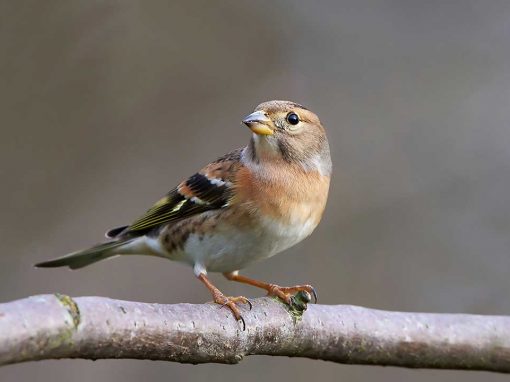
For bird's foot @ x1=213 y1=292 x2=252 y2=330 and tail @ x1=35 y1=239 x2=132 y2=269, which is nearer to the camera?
bird's foot @ x1=213 y1=292 x2=252 y2=330

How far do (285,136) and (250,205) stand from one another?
458 mm

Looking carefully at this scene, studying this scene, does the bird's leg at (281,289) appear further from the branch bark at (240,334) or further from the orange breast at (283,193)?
the orange breast at (283,193)

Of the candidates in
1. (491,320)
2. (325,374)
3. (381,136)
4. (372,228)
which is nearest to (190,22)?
(381,136)

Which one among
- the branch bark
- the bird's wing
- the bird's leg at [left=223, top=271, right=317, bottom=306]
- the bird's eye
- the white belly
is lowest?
the branch bark

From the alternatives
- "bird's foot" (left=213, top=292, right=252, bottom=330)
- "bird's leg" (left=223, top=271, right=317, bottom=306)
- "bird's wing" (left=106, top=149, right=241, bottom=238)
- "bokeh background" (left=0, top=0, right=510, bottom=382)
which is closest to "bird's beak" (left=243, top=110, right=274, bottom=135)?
"bird's wing" (left=106, top=149, right=241, bottom=238)

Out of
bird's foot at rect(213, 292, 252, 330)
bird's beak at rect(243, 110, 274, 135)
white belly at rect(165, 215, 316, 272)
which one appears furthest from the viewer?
bird's beak at rect(243, 110, 274, 135)

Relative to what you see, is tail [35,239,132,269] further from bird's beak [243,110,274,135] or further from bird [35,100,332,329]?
bird's beak [243,110,274,135]

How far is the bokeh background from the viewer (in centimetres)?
528

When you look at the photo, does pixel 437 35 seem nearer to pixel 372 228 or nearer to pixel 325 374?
pixel 372 228

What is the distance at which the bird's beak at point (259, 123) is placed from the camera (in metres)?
3.74

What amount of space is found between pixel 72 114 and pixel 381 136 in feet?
7.53

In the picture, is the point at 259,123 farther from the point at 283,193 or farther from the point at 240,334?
the point at 240,334

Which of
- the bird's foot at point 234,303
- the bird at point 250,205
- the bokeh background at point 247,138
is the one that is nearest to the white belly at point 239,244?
the bird at point 250,205

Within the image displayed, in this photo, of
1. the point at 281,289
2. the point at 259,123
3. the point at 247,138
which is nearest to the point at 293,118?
the point at 259,123
